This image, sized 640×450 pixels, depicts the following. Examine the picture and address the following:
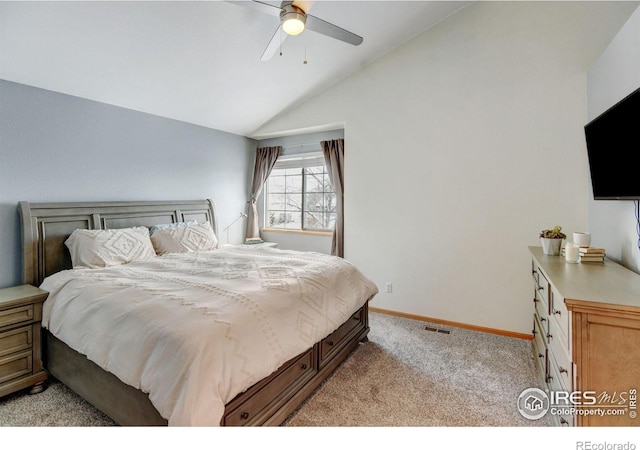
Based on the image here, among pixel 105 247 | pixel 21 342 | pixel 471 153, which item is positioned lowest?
pixel 21 342

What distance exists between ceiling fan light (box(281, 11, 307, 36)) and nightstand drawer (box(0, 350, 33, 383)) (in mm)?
2910

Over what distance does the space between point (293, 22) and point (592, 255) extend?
2499mm

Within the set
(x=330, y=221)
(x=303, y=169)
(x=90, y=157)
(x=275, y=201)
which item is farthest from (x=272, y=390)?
(x=275, y=201)

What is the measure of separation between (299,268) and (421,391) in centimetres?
128

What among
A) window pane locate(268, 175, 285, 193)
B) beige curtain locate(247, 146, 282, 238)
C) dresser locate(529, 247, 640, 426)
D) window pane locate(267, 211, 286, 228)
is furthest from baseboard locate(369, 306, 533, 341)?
window pane locate(268, 175, 285, 193)

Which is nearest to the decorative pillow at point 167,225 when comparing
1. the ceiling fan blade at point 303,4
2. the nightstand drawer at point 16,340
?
the nightstand drawer at point 16,340

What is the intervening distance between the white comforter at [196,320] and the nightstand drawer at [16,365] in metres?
0.25

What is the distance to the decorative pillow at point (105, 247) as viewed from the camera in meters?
2.67

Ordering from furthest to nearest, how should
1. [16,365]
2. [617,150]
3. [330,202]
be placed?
[330,202], [16,365], [617,150]

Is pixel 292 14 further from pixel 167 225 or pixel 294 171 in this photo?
pixel 294 171

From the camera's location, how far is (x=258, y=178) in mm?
5055

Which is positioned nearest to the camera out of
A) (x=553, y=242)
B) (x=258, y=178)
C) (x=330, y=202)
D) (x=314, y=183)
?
(x=553, y=242)

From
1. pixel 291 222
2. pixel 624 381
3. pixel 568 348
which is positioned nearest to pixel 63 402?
pixel 568 348

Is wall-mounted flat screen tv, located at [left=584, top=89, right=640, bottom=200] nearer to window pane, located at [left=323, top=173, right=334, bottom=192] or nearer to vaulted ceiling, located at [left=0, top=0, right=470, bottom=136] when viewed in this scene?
vaulted ceiling, located at [left=0, top=0, right=470, bottom=136]
